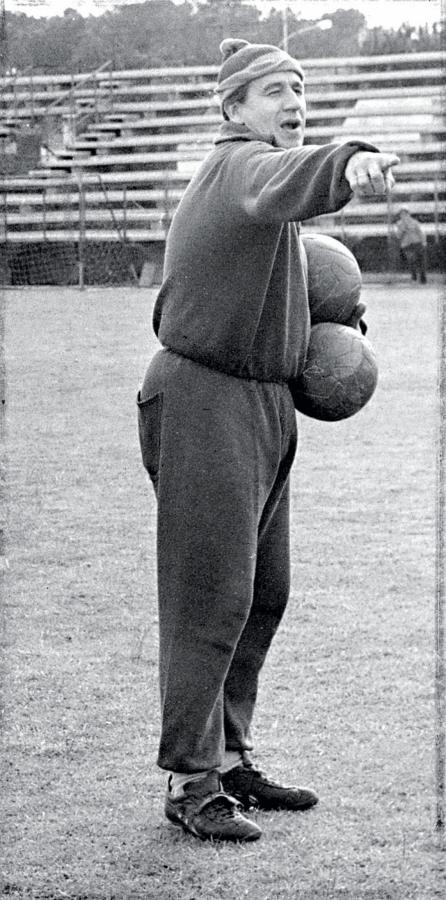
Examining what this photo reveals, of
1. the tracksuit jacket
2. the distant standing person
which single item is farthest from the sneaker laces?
the distant standing person

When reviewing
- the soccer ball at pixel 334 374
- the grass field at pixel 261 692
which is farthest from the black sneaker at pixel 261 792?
the soccer ball at pixel 334 374

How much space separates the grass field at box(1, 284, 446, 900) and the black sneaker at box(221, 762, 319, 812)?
0.05m

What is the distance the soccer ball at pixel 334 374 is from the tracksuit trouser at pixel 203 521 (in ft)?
0.36

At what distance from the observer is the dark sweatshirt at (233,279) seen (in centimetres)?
343

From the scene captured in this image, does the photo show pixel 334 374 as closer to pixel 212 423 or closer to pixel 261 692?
pixel 212 423

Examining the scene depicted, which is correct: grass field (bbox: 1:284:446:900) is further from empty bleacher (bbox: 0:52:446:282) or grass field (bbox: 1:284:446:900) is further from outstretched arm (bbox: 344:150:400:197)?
empty bleacher (bbox: 0:52:446:282)

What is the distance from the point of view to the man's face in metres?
3.55

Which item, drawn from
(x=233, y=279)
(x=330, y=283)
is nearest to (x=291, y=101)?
(x=233, y=279)

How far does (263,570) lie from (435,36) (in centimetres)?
2499

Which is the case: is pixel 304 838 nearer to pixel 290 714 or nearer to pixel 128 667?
pixel 290 714

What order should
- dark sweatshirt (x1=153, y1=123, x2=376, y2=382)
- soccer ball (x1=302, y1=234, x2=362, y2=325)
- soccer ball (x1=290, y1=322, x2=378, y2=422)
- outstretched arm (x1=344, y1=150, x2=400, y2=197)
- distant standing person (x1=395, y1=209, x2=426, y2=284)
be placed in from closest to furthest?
outstretched arm (x1=344, y1=150, x2=400, y2=197)
dark sweatshirt (x1=153, y1=123, x2=376, y2=382)
soccer ball (x1=290, y1=322, x2=378, y2=422)
soccer ball (x1=302, y1=234, x2=362, y2=325)
distant standing person (x1=395, y1=209, x2=426, y2=284)

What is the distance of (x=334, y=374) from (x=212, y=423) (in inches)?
15.6

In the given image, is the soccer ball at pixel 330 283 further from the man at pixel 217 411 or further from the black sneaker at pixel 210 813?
the black sneaker at pixel 210 813

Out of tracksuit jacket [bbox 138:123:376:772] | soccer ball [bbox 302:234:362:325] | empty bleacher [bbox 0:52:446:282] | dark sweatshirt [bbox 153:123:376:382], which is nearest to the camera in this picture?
dark sweatshirt [bbox 153:123:376:382]
